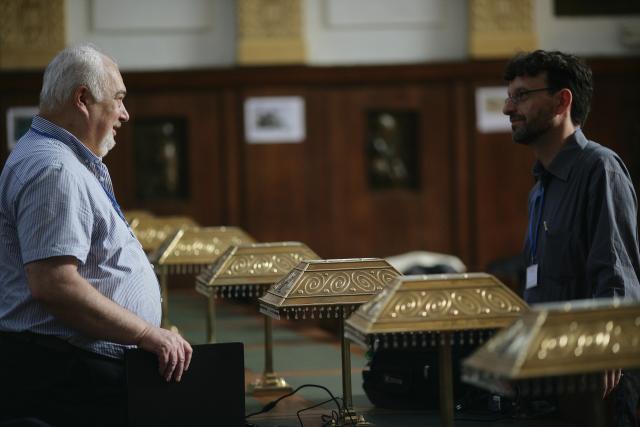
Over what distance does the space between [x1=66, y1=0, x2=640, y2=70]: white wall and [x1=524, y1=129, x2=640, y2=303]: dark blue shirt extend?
413 inches

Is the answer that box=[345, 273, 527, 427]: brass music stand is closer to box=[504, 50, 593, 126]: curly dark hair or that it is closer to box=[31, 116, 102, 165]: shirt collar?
box=[31, 116, 102, 165]: shirt collar

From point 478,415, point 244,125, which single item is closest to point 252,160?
point 244,125

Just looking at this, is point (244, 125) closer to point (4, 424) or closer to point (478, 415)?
point (478, 415)

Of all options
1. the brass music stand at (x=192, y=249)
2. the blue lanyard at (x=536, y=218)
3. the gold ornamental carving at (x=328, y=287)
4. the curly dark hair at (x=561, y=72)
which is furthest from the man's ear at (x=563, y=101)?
the brass music stand at (x=192, y=249)

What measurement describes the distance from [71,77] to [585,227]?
1894 mm

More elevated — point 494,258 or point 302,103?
point 302,103

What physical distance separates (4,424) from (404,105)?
1187 centimetres

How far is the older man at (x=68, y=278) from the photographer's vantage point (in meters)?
3.52

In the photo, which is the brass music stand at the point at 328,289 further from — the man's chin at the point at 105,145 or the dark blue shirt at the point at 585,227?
the man's chin at the point at 105,145

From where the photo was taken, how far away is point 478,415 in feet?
14.7

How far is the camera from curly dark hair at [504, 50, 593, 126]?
170 inches

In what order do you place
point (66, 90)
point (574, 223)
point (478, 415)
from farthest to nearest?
point (478, 415) → point (574, 223) → point (66, 90)

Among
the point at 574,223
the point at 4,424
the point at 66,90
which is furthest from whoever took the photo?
the point at 574,223

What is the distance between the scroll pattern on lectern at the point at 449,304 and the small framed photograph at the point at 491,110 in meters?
11.6
